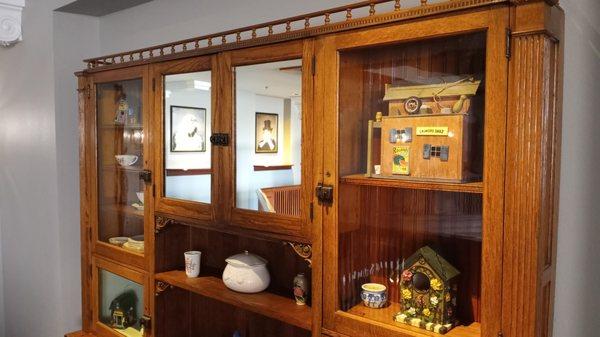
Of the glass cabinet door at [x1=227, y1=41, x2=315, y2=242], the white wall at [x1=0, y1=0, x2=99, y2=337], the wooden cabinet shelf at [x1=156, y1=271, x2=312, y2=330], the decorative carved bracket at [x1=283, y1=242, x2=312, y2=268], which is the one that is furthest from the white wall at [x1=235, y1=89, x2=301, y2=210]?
the white wall at [x1=0, y1=0, x2=99, y2=337]

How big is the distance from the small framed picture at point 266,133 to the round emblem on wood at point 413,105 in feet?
1.50

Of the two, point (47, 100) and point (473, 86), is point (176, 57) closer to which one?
point (473, 86)

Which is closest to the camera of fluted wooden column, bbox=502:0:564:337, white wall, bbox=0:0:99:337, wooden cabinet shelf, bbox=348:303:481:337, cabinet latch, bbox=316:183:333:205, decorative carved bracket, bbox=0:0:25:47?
fluted wooden column, bbox=502:0:564:337

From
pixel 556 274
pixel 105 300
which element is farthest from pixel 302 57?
pixel 105 300

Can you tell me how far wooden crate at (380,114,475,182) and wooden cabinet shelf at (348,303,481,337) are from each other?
407mm

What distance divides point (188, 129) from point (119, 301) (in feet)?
3.26

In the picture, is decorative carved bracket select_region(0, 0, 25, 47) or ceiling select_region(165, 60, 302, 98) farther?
decorative carved bracket select_region(0, 0, 25, 47)

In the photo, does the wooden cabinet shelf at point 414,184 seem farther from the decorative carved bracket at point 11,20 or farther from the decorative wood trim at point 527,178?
the decorative carved bracket at point 11,20

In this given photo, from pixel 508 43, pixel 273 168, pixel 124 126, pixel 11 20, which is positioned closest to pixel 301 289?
pixel 273 168

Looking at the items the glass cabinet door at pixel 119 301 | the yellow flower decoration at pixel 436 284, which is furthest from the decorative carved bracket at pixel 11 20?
the yellow flower decoration at pixel 436 284

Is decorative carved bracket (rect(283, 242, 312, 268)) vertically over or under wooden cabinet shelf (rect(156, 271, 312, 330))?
over

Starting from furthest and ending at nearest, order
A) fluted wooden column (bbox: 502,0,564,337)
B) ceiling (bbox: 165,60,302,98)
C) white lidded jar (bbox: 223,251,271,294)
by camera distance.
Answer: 1. white lidded jar (bbox: 223,251,271,294)
2. ceiling (bbox: 165,60,302,98)
3. fluted wooden column (bbox: 502,0,564,337)

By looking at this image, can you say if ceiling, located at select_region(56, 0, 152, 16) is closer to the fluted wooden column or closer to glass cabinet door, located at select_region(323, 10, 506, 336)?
glass cabinet door, located at select_region(323, 10, 506, 336)

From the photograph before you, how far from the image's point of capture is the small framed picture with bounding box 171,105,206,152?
1903 mm
